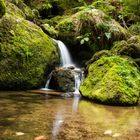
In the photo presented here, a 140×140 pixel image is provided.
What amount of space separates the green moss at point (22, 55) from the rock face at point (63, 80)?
40 cm

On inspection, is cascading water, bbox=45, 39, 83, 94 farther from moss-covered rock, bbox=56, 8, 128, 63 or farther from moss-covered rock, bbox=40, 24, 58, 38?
moss-covered rock, bbox=56, 8, 128, 63

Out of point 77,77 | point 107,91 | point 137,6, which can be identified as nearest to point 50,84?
point 77,77

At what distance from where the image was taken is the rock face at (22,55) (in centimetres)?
875

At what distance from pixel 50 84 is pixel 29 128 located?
494 cm

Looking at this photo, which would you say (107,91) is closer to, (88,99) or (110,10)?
(88,99)

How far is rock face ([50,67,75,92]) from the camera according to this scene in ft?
29.7

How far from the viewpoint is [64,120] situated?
5.24 m

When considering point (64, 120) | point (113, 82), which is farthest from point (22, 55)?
point (64, 120)

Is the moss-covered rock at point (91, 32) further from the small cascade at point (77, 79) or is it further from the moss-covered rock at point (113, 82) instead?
the moss-covered rock at point (113, 82)

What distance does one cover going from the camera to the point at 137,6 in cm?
1150

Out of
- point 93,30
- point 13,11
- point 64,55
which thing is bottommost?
point 64,55

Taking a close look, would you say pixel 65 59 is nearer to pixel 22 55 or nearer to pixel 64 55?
pixel 64 55

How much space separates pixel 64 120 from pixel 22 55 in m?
4.20

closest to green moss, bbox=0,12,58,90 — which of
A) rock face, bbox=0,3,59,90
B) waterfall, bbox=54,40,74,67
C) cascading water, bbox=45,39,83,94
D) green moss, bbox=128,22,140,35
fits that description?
rock face, bbox=0,3,59,90
